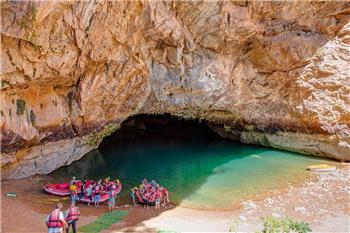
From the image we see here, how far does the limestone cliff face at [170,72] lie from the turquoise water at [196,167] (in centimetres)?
164

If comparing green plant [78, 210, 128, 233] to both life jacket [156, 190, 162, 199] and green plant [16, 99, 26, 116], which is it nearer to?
life jacket [156, 190, 162, 199]

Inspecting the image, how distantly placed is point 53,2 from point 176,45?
8799mm

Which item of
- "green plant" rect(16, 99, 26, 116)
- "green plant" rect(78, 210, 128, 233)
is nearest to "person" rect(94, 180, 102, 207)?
"green plant" rect(78, 210, 128, 233)

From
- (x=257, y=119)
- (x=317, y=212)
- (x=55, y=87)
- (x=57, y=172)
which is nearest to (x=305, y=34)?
(x=257, y=119)

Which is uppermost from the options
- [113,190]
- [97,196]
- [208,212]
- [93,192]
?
[113,190]

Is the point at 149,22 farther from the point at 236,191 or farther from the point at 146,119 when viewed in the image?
the point at 146,119

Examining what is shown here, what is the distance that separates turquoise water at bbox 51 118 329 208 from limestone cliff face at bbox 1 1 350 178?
5.39 ft

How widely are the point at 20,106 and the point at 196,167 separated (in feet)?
38.0

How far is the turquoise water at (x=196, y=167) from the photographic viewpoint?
18867mm

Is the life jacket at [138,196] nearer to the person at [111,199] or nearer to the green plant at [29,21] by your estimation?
the person at [111,199]

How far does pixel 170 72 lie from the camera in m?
23.0

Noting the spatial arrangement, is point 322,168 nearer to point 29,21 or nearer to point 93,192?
point 93,192

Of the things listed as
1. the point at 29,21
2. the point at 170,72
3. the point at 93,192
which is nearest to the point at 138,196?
the point at 93,192

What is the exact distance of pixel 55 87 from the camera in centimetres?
1930
